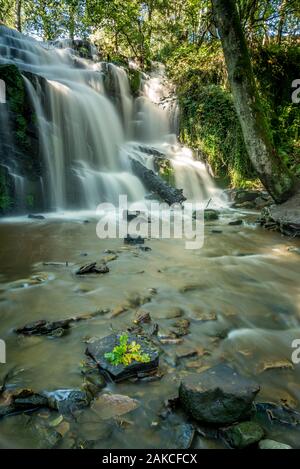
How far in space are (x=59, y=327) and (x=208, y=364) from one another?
1194mm

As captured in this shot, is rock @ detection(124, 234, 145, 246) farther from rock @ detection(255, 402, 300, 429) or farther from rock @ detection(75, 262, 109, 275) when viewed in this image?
rock @ detection(255, 402, 300, 429)

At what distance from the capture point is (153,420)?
1845 mm

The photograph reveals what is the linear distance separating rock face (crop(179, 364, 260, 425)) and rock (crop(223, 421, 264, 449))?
0.17 ft

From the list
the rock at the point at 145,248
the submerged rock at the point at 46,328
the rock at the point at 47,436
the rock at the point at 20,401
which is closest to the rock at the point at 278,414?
the rock at the point at 47,436

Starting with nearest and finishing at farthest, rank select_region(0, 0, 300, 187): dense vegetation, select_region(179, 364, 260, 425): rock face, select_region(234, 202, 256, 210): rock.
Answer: select_region(179, 364, 260, 425): rock face
select_region(234, 202, 256, 210): rock
select_region(0, 0, 300, 187): dense vegetation

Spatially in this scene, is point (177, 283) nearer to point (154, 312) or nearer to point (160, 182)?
point (154, 312)

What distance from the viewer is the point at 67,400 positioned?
1935mm

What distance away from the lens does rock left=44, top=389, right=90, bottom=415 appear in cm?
189

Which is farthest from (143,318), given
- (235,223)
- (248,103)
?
(235,223)

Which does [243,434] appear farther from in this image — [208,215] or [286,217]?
[208,215]

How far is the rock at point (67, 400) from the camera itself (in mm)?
1889

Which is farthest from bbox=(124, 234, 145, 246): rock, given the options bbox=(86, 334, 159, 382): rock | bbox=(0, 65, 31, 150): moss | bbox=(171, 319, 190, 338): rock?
bbox=(0, 65, 31, 150): moss

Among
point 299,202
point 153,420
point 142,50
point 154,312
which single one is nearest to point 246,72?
point 299,202

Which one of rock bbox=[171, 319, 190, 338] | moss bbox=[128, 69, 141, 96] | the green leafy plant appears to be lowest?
rock bbox=[171, 319, 190, 338]
